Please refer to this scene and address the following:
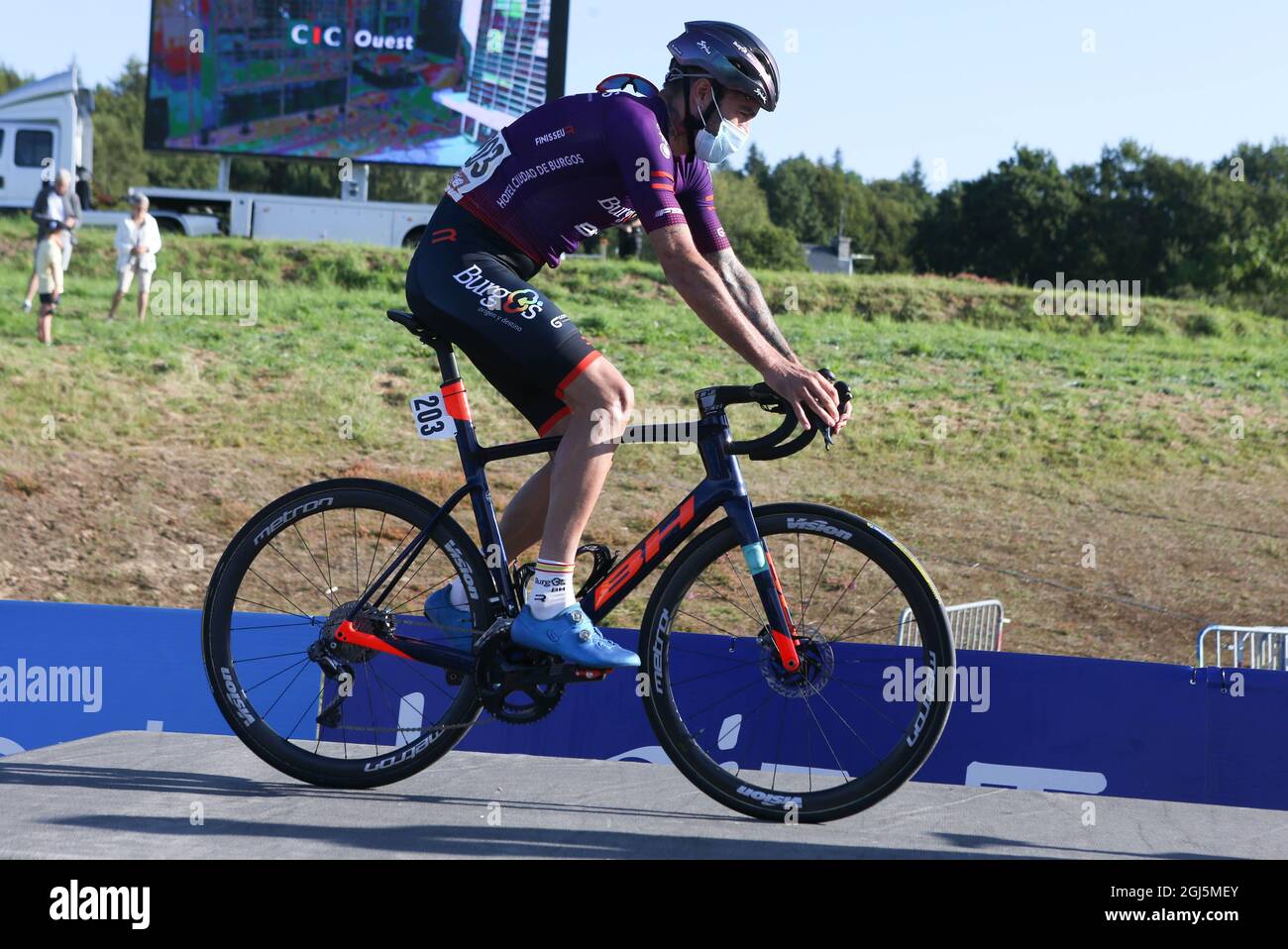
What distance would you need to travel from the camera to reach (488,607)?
3686 mm

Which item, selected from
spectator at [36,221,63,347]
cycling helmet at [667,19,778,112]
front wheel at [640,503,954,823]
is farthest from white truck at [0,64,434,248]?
front wheel at [640,503,954,823]

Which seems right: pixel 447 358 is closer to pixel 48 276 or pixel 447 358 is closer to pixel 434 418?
pixel 434 418

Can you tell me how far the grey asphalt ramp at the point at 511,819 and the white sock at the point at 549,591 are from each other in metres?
0.55

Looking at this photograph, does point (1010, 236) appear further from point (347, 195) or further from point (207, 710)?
point (207, 710)

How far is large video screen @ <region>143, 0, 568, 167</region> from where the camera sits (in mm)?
25344

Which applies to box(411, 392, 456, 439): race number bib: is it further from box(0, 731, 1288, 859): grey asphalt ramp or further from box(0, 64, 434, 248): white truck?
box(0, 64, 434, 248): white truck

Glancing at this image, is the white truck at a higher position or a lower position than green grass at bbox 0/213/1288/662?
higher

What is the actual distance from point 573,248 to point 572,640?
3.61ft

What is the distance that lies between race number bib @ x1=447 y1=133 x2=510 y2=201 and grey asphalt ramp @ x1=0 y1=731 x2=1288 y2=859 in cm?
169

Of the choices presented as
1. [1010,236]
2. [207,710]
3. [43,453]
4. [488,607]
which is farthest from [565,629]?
[1010,236]

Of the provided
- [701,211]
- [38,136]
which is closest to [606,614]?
[701,211]

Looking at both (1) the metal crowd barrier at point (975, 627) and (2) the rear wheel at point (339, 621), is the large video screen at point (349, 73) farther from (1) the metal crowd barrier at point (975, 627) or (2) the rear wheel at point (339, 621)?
(2) the rear wheel at point (339, 621)

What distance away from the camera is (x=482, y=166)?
358 cm

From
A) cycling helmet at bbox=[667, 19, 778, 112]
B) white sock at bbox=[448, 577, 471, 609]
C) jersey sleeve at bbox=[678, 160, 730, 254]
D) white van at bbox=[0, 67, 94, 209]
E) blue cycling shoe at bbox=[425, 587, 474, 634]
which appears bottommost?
blue cycling shoe at bbox=[425, 587, 474, 634]
